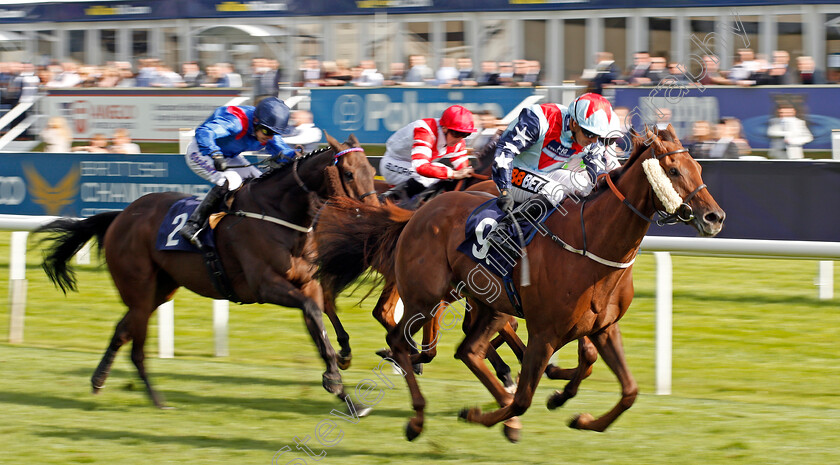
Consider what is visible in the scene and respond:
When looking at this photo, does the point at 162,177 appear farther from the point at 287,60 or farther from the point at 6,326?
the point at 287,60

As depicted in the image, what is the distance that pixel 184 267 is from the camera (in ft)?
17.9

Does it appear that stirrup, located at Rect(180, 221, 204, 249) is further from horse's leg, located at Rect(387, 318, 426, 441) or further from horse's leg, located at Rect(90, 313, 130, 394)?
horse's leg, located at Rect(387, 318, 426, 441)

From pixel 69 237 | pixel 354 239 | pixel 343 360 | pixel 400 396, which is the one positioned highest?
pixel 354 239

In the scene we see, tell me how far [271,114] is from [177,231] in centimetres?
81

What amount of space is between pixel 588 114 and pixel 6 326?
5.11 meters

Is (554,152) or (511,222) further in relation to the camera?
(554,152)

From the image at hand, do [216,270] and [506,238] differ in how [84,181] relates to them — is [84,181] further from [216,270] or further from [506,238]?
[506,238]

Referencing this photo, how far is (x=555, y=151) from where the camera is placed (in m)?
4.53

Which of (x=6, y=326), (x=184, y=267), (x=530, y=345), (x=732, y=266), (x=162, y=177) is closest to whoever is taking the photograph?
(x=530, y=345)

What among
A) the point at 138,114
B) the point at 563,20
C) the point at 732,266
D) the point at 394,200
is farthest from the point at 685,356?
the point at 138,114

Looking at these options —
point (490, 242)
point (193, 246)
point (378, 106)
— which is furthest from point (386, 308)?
point (378, 106)

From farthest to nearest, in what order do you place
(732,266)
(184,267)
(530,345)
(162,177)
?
(162,177), (732,266), (184,267), (530,345)

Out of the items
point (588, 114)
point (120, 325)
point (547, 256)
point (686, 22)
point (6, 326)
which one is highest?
point (686, 22)

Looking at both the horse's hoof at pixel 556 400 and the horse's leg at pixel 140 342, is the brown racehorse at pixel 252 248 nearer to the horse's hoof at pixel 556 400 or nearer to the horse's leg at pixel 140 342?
the horse's leg at pixel 140 342
